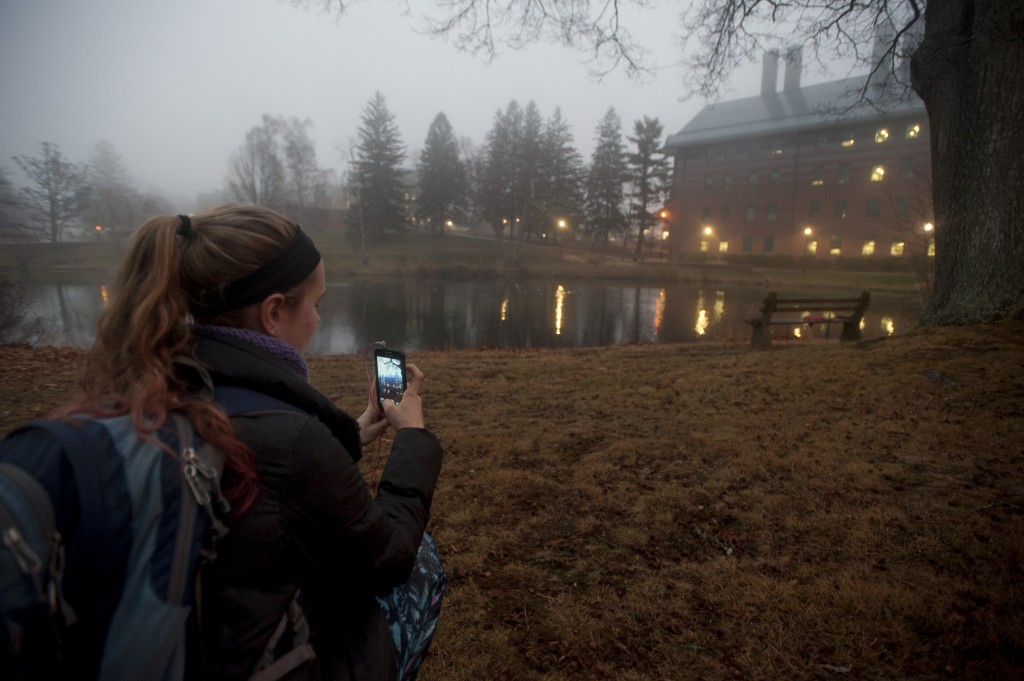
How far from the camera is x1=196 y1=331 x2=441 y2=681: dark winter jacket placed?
108cm

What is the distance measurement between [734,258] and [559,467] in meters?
49.0

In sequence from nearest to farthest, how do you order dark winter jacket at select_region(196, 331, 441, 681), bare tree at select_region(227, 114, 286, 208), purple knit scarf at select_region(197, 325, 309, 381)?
dark winter jacket at select_region(196, 331, 441, 681), purple knit scarf at select_region(197, 325, 309, 381), bare tree at select_region(227, 114, 286, 208)

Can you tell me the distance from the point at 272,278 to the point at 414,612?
1.13m

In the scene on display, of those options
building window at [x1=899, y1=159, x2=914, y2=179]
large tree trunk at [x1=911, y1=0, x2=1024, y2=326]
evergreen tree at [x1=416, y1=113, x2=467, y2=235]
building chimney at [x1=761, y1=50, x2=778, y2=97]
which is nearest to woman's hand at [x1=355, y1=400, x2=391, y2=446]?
large tree trunk at [x1=911, y1=0, x2=1024, y2=326]

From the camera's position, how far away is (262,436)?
3.72ft

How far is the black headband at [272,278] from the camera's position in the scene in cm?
134

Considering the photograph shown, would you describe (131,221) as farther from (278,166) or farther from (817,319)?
(278,166)

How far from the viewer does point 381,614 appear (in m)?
1.48

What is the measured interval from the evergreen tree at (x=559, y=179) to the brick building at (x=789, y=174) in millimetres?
10299

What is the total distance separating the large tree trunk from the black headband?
892cm

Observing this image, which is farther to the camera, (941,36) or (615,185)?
(615,185)

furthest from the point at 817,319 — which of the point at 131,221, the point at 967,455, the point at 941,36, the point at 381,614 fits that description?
the point at 131,221

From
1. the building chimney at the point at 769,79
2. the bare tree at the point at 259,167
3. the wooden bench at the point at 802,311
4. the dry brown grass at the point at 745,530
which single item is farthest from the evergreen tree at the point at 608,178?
the dry brown grass at the point at 745,530

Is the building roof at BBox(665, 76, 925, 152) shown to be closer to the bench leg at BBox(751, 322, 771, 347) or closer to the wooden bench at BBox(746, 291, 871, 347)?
the wooden bench at BBox(746, 291, 871, 347)
